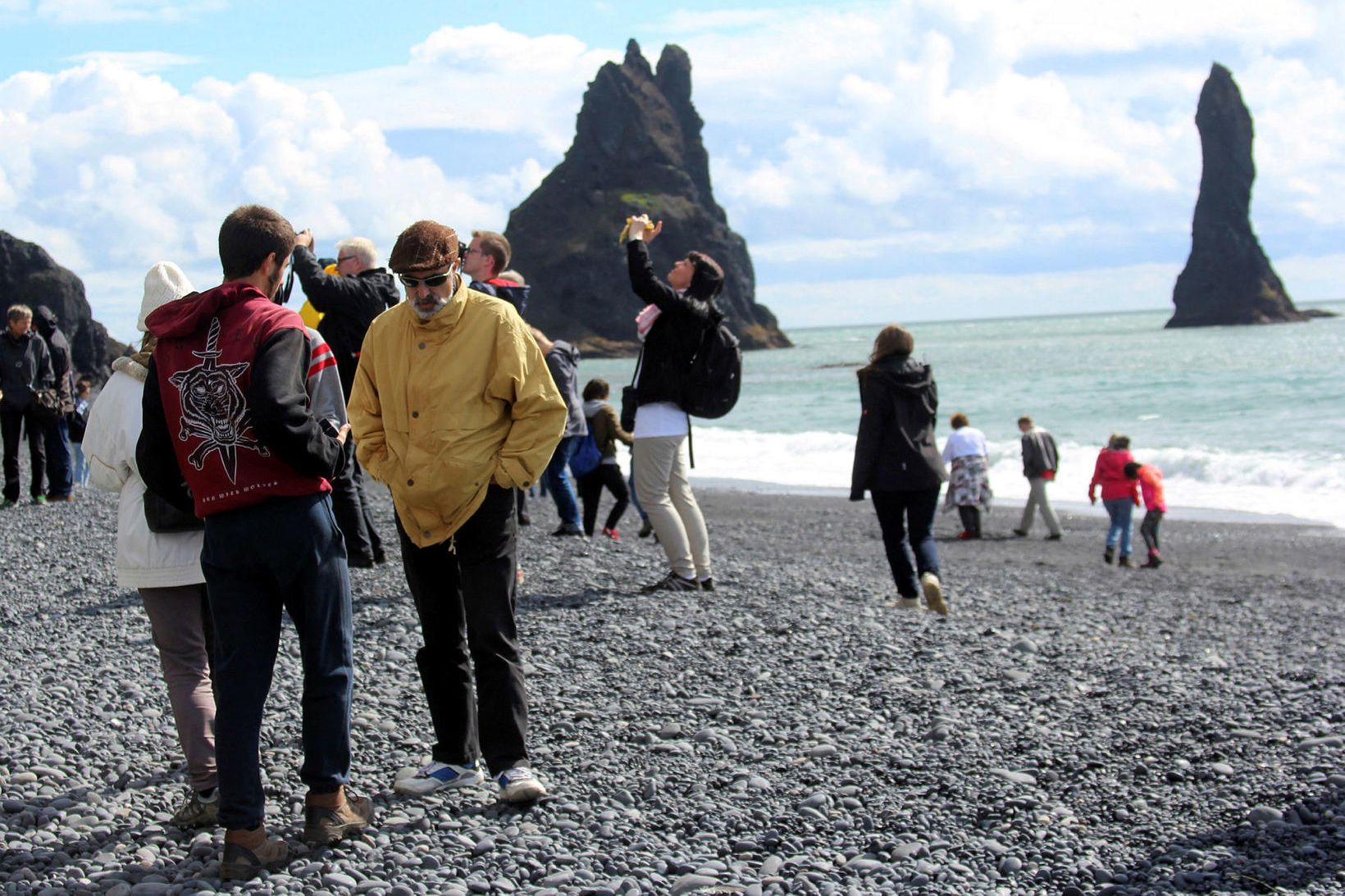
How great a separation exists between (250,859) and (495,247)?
390 cm

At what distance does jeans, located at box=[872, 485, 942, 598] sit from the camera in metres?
7.98

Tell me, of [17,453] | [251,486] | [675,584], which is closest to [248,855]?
[251,486]

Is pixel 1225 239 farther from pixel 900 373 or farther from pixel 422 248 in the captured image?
pixel 422 248

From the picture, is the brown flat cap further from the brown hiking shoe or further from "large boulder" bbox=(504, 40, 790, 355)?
"large boulder" bbox=(504, 40, 790, 355)

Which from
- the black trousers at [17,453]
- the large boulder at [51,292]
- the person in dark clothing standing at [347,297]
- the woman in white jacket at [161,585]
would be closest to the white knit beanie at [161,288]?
the woman in white jacket at [161,585]

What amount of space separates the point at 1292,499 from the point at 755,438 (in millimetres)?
17499

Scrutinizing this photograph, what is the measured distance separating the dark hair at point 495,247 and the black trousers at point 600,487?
5936 millimetres

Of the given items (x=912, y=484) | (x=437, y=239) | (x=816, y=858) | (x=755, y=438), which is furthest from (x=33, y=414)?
(x=755, y=438)

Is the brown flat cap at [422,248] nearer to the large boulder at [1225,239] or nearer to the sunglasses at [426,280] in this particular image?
the sunglasses at [426,280]

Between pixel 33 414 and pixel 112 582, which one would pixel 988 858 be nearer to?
pixel 112 582

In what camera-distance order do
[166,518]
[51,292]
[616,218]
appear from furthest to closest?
[616,218] → [51,292] → [166,518]

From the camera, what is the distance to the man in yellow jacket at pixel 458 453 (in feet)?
12.7

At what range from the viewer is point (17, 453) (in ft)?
→ 41.5

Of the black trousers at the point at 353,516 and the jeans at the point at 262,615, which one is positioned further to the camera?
the black trousers at the point at 353,516
